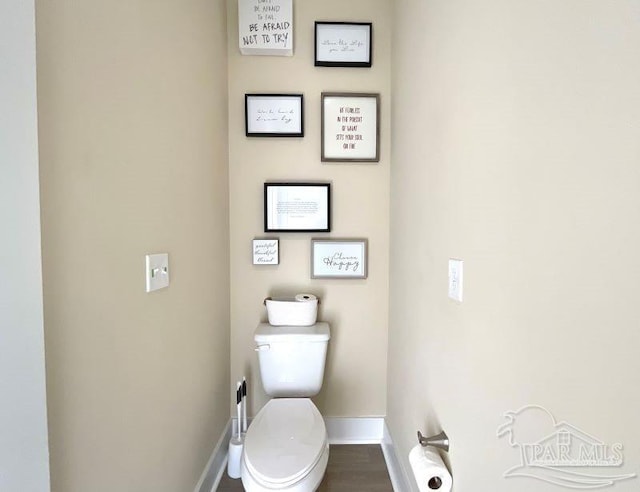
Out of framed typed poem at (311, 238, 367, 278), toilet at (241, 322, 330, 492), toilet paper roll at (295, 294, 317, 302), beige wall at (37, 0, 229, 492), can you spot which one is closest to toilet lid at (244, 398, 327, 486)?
toilet at (241, 322, 330, 492)

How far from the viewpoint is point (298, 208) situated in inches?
66.7

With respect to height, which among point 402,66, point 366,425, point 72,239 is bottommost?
point 366,425

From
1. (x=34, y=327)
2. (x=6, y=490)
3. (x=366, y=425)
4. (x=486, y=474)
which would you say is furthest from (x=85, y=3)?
(x=366, y=425)

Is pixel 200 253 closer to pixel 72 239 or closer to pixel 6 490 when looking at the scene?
pixel 72 239

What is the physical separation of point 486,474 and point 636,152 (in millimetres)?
694

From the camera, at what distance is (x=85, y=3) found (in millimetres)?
690

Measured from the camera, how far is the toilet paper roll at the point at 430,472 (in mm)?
831

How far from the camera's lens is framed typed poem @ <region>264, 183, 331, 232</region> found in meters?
1.69

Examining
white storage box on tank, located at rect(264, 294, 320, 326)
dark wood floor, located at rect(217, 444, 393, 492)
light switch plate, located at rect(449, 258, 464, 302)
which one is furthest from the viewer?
white storage box on tank, located at rect(264, 294, 320, 326)

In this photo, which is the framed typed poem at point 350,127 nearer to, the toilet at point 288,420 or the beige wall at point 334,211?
the beige wall at point 334,211

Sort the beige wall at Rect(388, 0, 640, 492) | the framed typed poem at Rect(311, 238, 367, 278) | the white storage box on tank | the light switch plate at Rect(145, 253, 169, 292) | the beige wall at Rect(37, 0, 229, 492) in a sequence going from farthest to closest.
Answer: the framed typed poem at Rect(311, 238, 367, 278) → the white storage box on tank → the light switch plate at Rect(145, 253, 169, 292) → the beige wall at Rect(37, 0, 229, 492) → the beige wall at Rect(388, 0, 640, 492)

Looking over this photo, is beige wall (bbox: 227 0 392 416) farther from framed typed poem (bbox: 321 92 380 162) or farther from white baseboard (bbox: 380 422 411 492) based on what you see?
white baseboard (bbox: 380 422 411 492)

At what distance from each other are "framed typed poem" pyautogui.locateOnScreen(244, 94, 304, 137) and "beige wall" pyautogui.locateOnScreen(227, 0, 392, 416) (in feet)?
0.13

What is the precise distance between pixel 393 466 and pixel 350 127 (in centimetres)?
177
